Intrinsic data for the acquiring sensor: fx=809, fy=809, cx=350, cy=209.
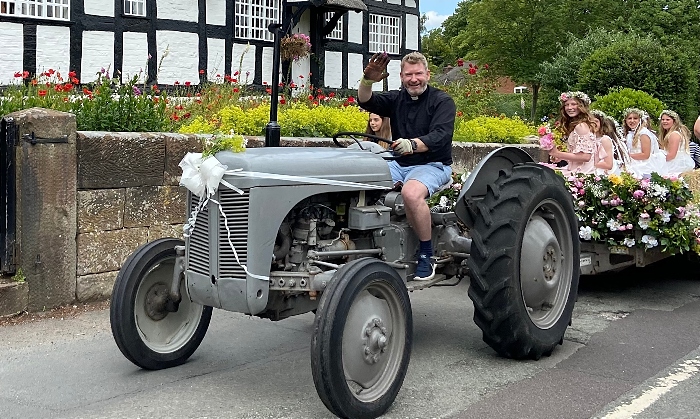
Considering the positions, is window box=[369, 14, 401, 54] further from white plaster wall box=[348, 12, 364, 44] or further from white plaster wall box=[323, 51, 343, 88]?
white plaster wall box=[323, 51, 343, 88]

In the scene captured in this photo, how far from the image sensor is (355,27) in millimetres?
24750

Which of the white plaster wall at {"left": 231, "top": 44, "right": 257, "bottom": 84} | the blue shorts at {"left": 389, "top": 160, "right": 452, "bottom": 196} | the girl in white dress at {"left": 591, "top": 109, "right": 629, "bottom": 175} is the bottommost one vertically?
the blue shorts at {"left": 389, "top": 160, "right": 452, "bottom": 196}

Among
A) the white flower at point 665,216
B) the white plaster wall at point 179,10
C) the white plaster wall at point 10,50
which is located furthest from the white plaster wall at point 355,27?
the white flower at point 665,216

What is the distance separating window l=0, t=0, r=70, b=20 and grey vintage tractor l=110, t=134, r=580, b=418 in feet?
44.1

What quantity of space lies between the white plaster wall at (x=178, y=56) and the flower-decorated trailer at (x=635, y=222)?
13676 millimetres

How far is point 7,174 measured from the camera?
6.55 meters

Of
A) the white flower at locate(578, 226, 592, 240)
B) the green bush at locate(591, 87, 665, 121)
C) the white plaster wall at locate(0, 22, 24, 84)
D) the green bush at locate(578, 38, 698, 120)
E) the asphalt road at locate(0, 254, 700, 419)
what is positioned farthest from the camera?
the green bush at locate(578, 38, 698, 120)

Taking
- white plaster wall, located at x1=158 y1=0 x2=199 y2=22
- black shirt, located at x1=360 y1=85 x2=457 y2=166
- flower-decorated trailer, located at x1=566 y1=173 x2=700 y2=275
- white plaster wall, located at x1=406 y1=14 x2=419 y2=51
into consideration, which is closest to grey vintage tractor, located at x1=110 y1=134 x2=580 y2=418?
black shirt, located at x1=360 y1=85 x2=457 y2=166

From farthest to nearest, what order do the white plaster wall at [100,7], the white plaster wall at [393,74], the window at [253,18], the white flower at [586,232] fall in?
1. the white plaster wall at [393,74]
2. the window at [253,18]
3. the white plaster wall at [100,7]
4. the white flower at [586,232]

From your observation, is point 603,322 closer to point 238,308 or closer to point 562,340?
point 562,340

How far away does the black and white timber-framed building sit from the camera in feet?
55.7

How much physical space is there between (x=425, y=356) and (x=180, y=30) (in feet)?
51.3

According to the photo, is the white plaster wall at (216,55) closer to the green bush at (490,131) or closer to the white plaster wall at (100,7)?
the white plaster wall at (100,7)

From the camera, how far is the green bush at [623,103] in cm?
1421
